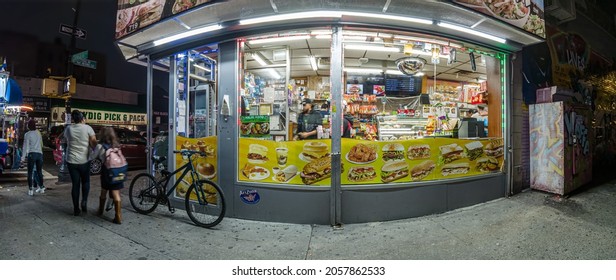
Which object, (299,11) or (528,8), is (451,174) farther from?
(299,11)

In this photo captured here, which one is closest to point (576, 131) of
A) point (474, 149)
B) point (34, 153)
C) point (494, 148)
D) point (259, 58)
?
point (494, 148)

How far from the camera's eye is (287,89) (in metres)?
6.59

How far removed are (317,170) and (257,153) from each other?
1.18 m

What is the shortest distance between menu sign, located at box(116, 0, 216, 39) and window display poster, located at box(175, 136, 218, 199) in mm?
2403

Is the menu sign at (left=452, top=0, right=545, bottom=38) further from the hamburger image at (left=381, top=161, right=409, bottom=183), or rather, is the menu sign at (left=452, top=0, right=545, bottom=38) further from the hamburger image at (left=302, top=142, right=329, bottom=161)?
the hamburger image at (left=302, top=142, right=329, bottom=161)

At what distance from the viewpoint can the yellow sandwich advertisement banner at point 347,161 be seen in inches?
200

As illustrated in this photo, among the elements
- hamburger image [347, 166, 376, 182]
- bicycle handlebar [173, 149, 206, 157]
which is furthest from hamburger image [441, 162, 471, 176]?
bicycle handlebar [173, 149, 206, 157]

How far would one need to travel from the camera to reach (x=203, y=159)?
18.9 ft

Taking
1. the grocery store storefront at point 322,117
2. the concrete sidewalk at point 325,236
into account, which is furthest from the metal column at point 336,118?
the concrete sidewalk at point 325,236

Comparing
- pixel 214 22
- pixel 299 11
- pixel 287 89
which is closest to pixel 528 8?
pixel 299 11

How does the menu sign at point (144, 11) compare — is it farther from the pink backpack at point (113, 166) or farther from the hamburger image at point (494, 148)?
the hamburger image at point (494, 148)

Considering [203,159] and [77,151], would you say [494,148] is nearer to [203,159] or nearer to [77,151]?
[203,159]

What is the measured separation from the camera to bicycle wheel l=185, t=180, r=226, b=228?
16.1 feet

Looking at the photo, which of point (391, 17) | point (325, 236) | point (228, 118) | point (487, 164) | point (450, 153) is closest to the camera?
point (325, 236)
